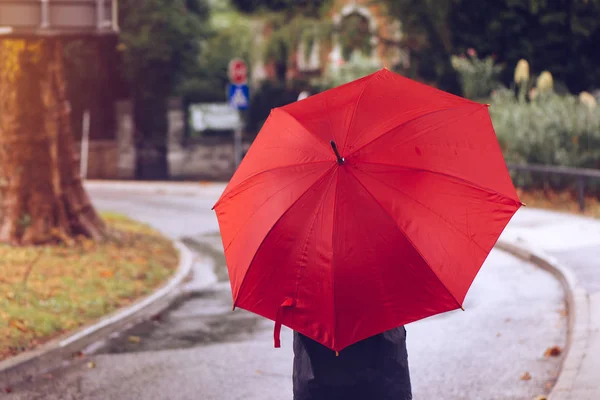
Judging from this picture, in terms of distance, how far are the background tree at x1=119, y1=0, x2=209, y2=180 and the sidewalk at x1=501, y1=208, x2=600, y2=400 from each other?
12762 mm

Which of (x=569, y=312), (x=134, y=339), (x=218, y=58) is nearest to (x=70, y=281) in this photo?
(x=134, y=339)

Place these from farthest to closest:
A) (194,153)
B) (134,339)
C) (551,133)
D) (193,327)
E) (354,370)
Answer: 1. (194,153)
2. (551,133)
3. (193,327)
4. (134,339)
5. (354,370)

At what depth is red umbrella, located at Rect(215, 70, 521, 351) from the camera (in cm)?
410

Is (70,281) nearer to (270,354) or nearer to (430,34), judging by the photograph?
(270,354)

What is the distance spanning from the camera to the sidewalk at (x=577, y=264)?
662 centimetres

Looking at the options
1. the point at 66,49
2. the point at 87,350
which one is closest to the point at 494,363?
the point at 87,350

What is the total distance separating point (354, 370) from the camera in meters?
4.31

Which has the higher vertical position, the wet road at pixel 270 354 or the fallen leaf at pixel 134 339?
the wet road at pixel 270 354

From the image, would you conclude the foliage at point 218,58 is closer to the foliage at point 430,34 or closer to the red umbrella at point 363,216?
the foliage at point 430,34

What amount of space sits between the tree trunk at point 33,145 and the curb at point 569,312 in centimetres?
598

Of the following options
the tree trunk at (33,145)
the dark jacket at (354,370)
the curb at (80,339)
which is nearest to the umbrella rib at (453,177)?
the dark jacket at (354,370)

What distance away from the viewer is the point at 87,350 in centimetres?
863

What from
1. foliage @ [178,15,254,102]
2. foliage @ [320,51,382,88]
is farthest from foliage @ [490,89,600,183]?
foliage @ [178,15,254,102]

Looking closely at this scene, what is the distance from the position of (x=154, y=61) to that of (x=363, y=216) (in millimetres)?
23596
